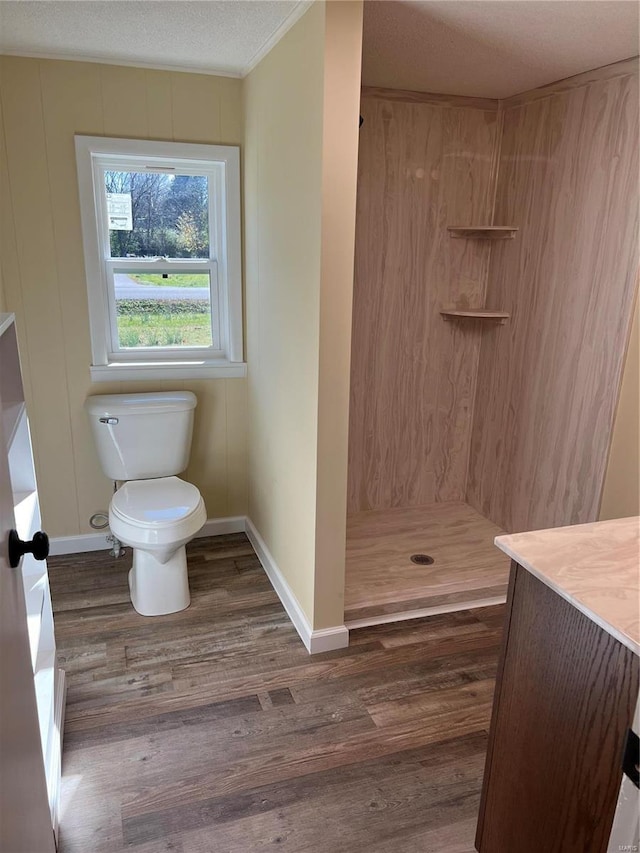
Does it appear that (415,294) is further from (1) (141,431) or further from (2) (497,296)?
(1) (141,431)

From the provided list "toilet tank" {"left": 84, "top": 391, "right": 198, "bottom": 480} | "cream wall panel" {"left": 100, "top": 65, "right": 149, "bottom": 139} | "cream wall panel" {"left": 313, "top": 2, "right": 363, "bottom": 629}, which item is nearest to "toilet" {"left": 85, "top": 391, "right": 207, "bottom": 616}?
"toilet tank" {"left": 84, "top": 391, "right": 198, "bottom": 480}

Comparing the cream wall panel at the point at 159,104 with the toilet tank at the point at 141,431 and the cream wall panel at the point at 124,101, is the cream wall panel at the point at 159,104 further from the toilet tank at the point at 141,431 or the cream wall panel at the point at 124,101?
the toilet tank at the point at 141,431

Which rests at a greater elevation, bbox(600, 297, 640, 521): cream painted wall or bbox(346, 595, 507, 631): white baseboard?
bbox(600, 297, 640, 521): cream painted wall

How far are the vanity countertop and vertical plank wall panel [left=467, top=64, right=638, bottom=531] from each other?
1.36 meters

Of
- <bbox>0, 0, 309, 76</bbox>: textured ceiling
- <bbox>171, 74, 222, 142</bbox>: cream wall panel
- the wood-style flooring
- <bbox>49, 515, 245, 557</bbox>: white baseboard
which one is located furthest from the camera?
<bbox>49, 515, 245, 557</bbox>: white baseboard

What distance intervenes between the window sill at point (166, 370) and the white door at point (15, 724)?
1.96m

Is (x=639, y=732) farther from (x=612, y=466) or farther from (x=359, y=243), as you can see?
(x=359, y=243)

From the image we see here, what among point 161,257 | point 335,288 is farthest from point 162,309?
point 335,288

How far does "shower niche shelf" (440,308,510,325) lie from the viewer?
10.4ft

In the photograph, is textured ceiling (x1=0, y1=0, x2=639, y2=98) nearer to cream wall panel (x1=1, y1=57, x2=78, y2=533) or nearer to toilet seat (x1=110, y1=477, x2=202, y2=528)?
cream wall panel (x1=1, y1=57, x2=78, y2=533)

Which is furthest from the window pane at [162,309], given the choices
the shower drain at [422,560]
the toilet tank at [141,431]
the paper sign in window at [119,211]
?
the shower drain at [422,560]

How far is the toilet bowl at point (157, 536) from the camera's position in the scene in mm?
2529

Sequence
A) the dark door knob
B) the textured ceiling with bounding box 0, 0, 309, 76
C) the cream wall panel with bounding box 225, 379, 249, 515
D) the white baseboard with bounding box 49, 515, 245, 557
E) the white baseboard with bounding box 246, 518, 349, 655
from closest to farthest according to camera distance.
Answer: the dark door knob
the textured ceiling with bounding box 0, 0, 309, 76
the white baseboard with bounding box 246, 518, 349, 655
the white baseboard with bounding box 49, 515, 245, 557
the cream wall panel with bounding box 225, 379, 249, 515

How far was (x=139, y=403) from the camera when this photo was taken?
290 centimetres
